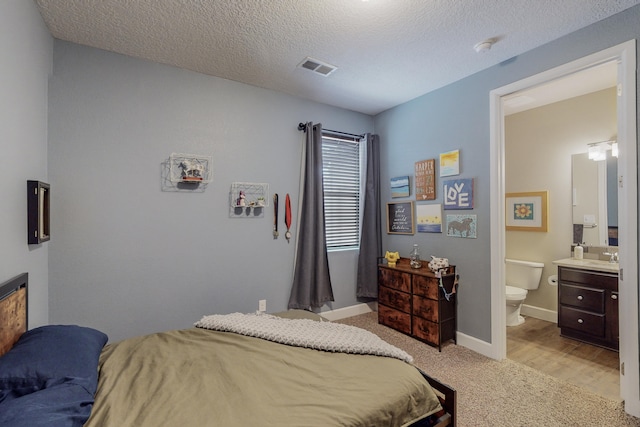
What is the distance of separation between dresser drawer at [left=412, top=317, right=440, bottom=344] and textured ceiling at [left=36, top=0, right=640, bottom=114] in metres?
2.44

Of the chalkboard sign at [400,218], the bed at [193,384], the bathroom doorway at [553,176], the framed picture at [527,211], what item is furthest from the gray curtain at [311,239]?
the framed picture at [527,211]

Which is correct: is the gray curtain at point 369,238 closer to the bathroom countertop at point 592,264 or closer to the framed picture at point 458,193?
the framed picture at point 458,193

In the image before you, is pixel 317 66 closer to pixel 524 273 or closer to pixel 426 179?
pixel 426 179

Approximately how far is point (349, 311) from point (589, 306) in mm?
2476

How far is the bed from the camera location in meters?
1.01

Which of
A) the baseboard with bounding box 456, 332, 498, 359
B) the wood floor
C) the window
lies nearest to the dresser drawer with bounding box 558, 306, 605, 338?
the wood floor

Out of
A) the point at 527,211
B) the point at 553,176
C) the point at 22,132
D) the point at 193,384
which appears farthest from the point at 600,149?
the point at 22,132

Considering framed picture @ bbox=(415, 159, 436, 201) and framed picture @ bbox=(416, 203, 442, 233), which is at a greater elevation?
framed picture @ bbox=(415, 159, 436, 201)

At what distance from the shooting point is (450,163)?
2930 mm

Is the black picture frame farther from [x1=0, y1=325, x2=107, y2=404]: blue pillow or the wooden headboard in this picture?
[x1=0, y1=325, x2=107, y2=404]: blue pillow

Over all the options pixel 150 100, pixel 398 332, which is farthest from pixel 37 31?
pixel 398 332

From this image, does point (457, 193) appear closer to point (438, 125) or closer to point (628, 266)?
point (438, 125)

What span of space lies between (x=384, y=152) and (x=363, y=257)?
4.62 feet

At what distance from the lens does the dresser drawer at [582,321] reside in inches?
109
